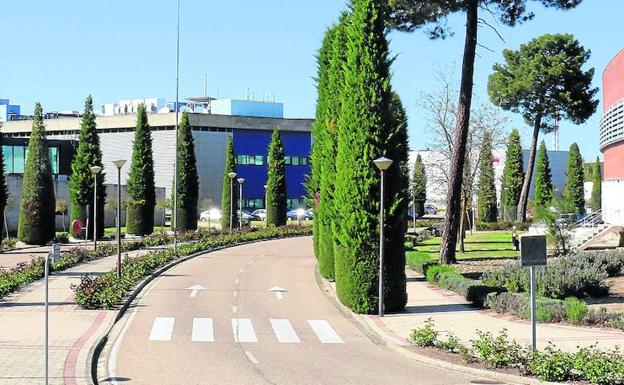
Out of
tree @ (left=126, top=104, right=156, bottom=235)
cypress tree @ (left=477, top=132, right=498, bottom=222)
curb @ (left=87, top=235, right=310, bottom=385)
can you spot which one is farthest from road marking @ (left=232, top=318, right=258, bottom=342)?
cypress tree @ (left=477, top=132, right=498, bottom=222)

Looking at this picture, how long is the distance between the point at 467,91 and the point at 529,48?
36651mm

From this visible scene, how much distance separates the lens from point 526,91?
217ft

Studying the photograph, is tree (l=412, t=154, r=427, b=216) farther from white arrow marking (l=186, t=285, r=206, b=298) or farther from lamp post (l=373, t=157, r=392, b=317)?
lamp post (l=373, t=157, r=392, b=317)

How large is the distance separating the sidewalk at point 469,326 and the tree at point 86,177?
1403 inches

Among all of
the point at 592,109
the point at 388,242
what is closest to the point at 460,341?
the point at 388,242

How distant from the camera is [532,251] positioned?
15547 mm

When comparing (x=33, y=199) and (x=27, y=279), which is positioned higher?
(x=33, y=199)

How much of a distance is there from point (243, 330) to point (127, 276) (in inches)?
393

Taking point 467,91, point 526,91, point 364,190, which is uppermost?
point 526,91

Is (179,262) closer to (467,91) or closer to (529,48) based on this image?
(467,91)

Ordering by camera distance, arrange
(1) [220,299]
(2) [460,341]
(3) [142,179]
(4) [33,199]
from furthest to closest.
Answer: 1. (3) [142,179]
2. (4) [33,199]
3. (1) [220,299]
4. (2) [460,341]

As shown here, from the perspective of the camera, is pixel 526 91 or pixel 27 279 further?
pixel 526 91

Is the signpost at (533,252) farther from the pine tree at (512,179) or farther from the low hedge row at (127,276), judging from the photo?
the pine tree at (512,179)

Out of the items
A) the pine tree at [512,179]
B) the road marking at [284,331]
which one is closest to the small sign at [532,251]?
the road marking at [284,331]
